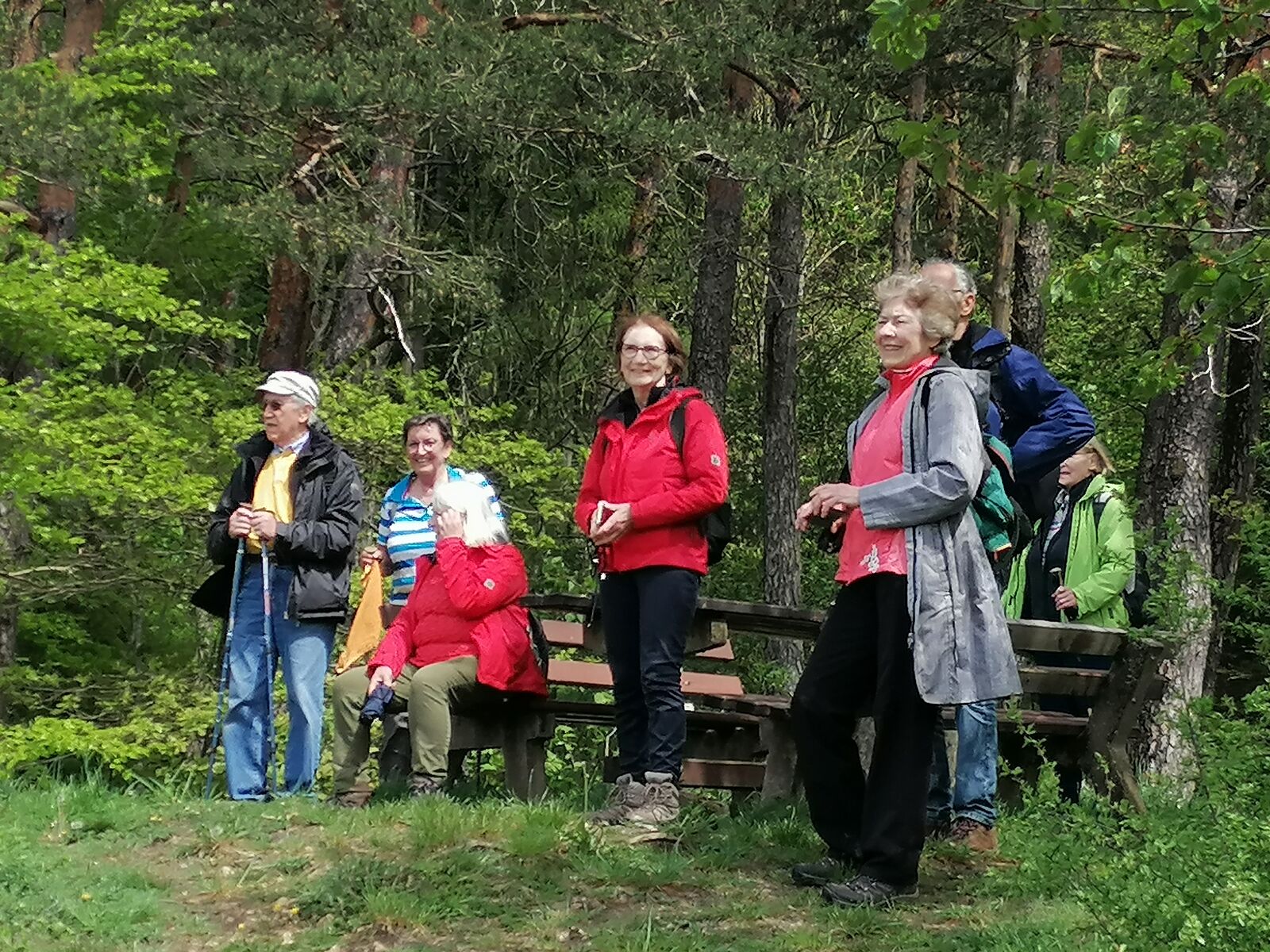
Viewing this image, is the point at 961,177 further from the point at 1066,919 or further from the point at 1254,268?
the point at 1066,919

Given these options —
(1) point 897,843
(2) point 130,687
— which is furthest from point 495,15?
(1) point 897,843

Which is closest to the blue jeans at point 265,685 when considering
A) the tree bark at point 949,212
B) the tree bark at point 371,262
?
the tree bark at point 371,262

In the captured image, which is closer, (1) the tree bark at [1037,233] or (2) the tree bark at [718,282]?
(1) the tree bark at [1037,233]

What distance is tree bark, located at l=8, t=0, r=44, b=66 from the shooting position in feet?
46.7

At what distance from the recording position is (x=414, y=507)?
6.64 m

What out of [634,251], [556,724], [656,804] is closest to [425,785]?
[556,724]

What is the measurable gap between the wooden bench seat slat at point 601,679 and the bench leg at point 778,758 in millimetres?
649

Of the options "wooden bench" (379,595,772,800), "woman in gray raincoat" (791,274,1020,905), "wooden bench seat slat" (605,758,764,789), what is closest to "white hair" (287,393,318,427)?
"wooden bench" (379,595,772,800)

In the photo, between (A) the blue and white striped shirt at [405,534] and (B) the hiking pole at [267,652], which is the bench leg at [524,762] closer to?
(A) the blue and white striped shirt at [405,534]

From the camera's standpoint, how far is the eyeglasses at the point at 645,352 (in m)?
5.54

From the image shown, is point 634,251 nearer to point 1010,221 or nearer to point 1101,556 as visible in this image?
point 1010,221

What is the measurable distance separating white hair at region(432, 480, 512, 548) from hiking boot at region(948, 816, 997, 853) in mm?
2202

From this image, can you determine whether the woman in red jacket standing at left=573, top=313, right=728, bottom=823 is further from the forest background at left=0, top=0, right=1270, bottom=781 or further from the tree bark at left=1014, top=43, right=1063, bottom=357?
the tree bark at left=1014, top=43, right=1063, bottom=357

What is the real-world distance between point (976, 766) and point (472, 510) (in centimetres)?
231
